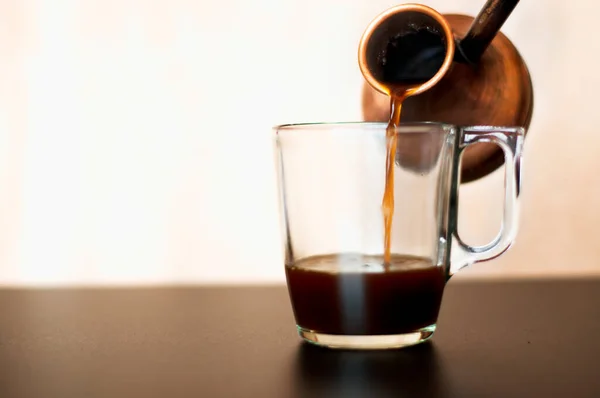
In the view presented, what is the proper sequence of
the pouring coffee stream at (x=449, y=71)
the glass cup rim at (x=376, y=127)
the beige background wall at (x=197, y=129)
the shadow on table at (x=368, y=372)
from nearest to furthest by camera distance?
the shadow on table at (x=368, y=372)
the glass cup rim at (x=376, y=127)
the pouring coffee stream at (x=449, y=71)
the beige background wall at (x=197, y=129)

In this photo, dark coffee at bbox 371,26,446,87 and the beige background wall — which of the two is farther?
the beige background wall

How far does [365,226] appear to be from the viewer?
641mm

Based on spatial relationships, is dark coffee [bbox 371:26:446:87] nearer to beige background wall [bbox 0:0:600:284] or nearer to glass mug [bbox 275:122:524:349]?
glass mug [bbox 275:122:524:349]

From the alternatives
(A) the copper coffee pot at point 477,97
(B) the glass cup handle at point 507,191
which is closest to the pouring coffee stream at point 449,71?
(A) the copper coffee pot at point 477,97

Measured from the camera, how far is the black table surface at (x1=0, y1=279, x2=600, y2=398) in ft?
1.72

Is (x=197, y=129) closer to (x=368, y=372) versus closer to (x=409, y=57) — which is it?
(x=409, y=57)

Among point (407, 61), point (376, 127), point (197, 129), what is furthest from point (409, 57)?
point (197, 129)

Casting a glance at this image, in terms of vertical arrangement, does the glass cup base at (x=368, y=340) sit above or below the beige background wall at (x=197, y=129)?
below

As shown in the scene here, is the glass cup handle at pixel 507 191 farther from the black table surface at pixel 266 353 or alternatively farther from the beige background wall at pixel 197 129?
the beige background wall at pixel 197 129

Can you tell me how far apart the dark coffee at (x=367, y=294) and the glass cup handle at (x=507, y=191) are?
4cm

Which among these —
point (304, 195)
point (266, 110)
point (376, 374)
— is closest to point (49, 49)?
point (266, 110)

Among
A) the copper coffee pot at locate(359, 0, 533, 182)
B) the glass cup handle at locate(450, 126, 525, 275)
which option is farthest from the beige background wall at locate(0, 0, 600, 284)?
the glass cup handle at locate(450, 126, 525, 275)

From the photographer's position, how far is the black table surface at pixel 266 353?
20.6 inches

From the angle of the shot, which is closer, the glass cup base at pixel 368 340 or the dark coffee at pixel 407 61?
the glass cup base at pixel 368 340
